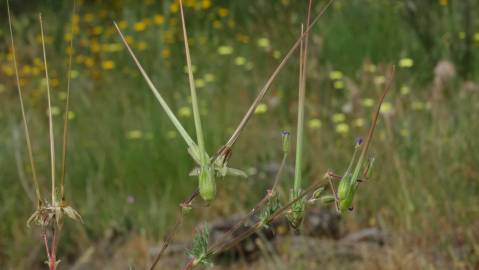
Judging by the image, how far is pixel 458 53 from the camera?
4145mm

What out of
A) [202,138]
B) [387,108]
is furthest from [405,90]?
[202,138]

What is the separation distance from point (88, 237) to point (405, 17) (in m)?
1.96

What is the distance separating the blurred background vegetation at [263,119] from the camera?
10.1ft

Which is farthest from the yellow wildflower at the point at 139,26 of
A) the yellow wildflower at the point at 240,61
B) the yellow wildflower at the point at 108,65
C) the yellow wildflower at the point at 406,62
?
the yellow wildflower at the point at 406,62

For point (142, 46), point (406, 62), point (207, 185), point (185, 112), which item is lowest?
point (185, 112)

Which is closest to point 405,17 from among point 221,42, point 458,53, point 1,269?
point 458,53

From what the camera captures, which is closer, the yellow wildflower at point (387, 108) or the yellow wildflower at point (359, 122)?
the yellow wildflower at point (387, 108)

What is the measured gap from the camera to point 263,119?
4.11m

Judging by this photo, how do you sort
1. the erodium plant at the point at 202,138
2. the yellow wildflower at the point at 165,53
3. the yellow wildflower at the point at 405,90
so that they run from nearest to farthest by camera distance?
the erodium plant at the point at 202,138
the yellow wildflower at the point at 405,90
the yellow wildflower at the point at 165,53

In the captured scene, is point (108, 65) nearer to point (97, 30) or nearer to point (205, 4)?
point (97, 30)

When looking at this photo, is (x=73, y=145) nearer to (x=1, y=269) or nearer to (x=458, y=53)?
(x=1, y=269)

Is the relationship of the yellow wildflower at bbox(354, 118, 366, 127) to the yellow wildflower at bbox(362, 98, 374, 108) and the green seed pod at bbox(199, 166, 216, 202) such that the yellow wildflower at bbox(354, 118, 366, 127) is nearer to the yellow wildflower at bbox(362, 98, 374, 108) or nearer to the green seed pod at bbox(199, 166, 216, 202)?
the yellow wildflower at bbox(362, 98, 374, 108)

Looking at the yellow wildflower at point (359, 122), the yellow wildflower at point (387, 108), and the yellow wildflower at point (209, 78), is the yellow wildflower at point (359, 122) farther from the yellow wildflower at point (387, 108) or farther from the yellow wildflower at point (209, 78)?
the yellow wildflower at point (209, 78)

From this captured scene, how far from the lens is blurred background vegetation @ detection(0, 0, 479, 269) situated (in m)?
3.07
